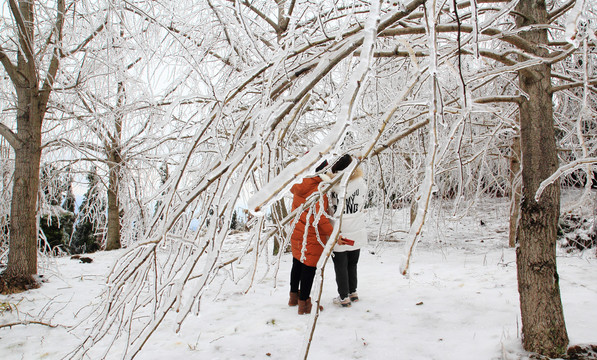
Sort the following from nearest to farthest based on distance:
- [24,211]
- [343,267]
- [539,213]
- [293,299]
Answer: [539,213]
[343,267]
[293,299]
[24,211]

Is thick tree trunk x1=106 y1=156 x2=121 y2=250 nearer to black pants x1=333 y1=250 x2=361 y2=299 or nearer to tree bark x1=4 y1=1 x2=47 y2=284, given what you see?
tree bark x1=4 y1=1 x2=47 y2=284

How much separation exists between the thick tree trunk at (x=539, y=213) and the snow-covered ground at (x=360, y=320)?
0.80 feet

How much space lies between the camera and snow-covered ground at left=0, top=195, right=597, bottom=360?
255 cm

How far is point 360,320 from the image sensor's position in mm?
3104

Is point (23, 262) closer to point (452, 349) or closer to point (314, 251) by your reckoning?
point (314, 251)

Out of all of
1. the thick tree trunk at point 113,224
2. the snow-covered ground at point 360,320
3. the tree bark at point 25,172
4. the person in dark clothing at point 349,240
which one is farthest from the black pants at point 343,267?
the thick tree trunk at point 113,224

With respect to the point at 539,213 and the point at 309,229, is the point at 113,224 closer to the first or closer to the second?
the point at 309,229

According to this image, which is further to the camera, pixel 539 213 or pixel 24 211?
pixel 24 211

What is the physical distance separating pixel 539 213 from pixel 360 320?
5.38ft

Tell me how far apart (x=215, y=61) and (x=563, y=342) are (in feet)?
12.3

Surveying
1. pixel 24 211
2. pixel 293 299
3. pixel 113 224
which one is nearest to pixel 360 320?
pixel 293 299

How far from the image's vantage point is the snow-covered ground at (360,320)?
8.38 ft

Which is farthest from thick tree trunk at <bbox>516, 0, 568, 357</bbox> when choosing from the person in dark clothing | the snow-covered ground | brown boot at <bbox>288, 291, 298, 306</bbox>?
brown boot at <bbox>288, 291, 298, 306</bbox>

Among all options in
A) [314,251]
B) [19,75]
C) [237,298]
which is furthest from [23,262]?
[314,251]
